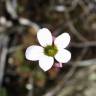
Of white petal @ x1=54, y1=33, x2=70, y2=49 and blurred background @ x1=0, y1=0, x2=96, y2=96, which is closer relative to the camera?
white petal @ x1=54, y1=33, x2=70, y2=49

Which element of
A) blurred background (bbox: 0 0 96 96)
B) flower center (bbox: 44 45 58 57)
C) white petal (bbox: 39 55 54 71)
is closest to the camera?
white petal (bbox: 39 55 54 71)

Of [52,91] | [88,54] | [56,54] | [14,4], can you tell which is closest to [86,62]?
[88,54]

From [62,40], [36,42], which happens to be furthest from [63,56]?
[36,42]

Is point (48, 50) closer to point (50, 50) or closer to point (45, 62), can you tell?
point (50, 50)

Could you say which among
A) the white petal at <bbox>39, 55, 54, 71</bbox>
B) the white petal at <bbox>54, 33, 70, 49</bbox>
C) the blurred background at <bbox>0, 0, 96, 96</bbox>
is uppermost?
the blurred background at <bbox>0, 0, 96, 96</bbox>

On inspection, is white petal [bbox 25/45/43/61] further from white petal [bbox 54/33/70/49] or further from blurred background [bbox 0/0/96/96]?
blurred background [bbox 0/0/96/96]

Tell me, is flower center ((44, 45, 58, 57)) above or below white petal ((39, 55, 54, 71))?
above

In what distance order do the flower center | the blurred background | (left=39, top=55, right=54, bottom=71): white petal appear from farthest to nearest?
the blurred background → the flower center → (left=39, top=55, right=54, bottom=71): white petal

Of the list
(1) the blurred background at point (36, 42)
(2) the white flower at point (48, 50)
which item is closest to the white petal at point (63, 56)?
(2) the white flower at point (48, 50)

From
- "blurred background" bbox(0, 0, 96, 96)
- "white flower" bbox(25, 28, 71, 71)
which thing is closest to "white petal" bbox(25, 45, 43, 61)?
"white flower" bbox(25, 28, 71, 71)
